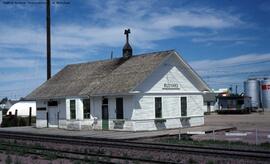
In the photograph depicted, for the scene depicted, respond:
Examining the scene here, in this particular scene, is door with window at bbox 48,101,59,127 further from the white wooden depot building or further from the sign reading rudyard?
the sign reading rudyard

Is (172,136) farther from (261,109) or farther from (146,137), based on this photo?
(261,109)

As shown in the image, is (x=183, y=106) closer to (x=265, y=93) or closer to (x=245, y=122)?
(x=245, y=122)

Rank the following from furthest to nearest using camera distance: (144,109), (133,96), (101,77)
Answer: (101,77) < (144,109) < (133,96)

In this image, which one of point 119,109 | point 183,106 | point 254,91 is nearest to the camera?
point 119,109

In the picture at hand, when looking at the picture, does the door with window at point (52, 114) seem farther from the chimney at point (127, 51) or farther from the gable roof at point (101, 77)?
the chimney at point (127, 51)

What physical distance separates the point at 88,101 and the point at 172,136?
9655 millimetres

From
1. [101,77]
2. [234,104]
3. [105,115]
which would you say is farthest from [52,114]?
[234,104]

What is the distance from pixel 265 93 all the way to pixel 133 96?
4763 centimetres

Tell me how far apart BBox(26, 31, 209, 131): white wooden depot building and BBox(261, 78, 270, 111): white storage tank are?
39.0m

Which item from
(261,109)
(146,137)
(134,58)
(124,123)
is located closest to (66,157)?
(146,137)

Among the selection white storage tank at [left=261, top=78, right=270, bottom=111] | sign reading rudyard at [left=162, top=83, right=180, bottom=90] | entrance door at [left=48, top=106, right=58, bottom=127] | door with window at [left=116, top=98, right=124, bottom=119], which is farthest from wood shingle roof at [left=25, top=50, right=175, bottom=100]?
white storage tank at [left=261, top=78, right=270, bottom=111]

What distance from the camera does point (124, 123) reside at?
102 feet

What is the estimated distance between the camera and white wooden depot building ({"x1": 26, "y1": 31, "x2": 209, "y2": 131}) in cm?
3116

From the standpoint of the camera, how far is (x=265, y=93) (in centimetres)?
7344
